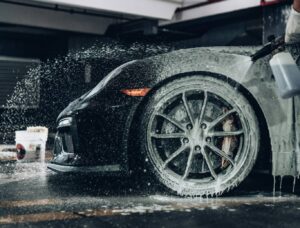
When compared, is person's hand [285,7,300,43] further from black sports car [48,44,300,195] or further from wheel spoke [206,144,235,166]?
wheel spoke [206,144,235,166]

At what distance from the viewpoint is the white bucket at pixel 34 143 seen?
16.3ft

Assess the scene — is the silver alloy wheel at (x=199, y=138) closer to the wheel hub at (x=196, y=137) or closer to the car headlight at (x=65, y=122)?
the wheel hub at (x=196, y=137)

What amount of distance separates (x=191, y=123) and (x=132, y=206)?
0.68 meters

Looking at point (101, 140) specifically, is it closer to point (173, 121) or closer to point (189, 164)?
point (173, 121)

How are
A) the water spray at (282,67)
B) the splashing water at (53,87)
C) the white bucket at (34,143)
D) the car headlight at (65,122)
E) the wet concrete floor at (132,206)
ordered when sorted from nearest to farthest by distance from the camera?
the wet concrete floor at (132,206), the water spray at (282,67), the car headlight at (65,122), the white bucket at (34,143), the splashing water at (53,87)

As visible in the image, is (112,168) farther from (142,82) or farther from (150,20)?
(150,20)

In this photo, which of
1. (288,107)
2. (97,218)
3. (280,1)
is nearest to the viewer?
(97,218)

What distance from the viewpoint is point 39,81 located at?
14.4 meters

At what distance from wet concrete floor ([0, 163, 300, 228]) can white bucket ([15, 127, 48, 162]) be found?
1.50 metres

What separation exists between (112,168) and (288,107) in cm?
121

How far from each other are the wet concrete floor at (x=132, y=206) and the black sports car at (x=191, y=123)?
0.62 feet

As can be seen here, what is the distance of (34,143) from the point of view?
5078 millimetres

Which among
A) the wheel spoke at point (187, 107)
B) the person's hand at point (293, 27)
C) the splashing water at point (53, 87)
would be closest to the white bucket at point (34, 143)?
the wheel spoke at point (187, 107)

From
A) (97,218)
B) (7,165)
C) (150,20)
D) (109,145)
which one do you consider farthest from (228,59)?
(150,20)
